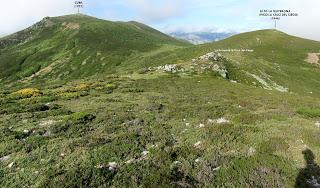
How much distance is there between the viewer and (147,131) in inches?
937

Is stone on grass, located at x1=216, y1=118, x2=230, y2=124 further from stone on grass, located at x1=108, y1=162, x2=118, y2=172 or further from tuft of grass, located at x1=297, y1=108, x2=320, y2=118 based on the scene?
stone on grass, located at x1=108, y1=162, x2=118, y2=172

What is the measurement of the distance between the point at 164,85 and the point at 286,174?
3480cm

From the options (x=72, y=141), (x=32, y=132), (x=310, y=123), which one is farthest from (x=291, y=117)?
(x=32, y=132)

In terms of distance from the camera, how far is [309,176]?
16.6 m

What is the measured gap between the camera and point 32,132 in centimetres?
2439

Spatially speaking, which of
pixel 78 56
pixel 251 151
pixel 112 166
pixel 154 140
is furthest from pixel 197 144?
pixel 78 56

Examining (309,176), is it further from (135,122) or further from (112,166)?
(135,122)

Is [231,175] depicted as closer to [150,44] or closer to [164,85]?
[164,85]

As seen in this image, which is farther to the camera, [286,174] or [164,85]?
[164,85]

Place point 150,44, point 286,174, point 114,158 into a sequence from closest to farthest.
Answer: point 286,174 < point 114,158 < point 150,44

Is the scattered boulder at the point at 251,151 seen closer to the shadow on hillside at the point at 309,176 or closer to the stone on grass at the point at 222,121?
the shadow on hillside at the point at 309,176

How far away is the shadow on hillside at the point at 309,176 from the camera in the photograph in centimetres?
1600

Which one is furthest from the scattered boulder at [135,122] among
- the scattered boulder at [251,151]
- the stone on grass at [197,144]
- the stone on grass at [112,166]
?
the scattered boulder at [251,151]

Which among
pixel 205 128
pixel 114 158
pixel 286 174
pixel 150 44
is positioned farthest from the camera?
pixel 150 44
